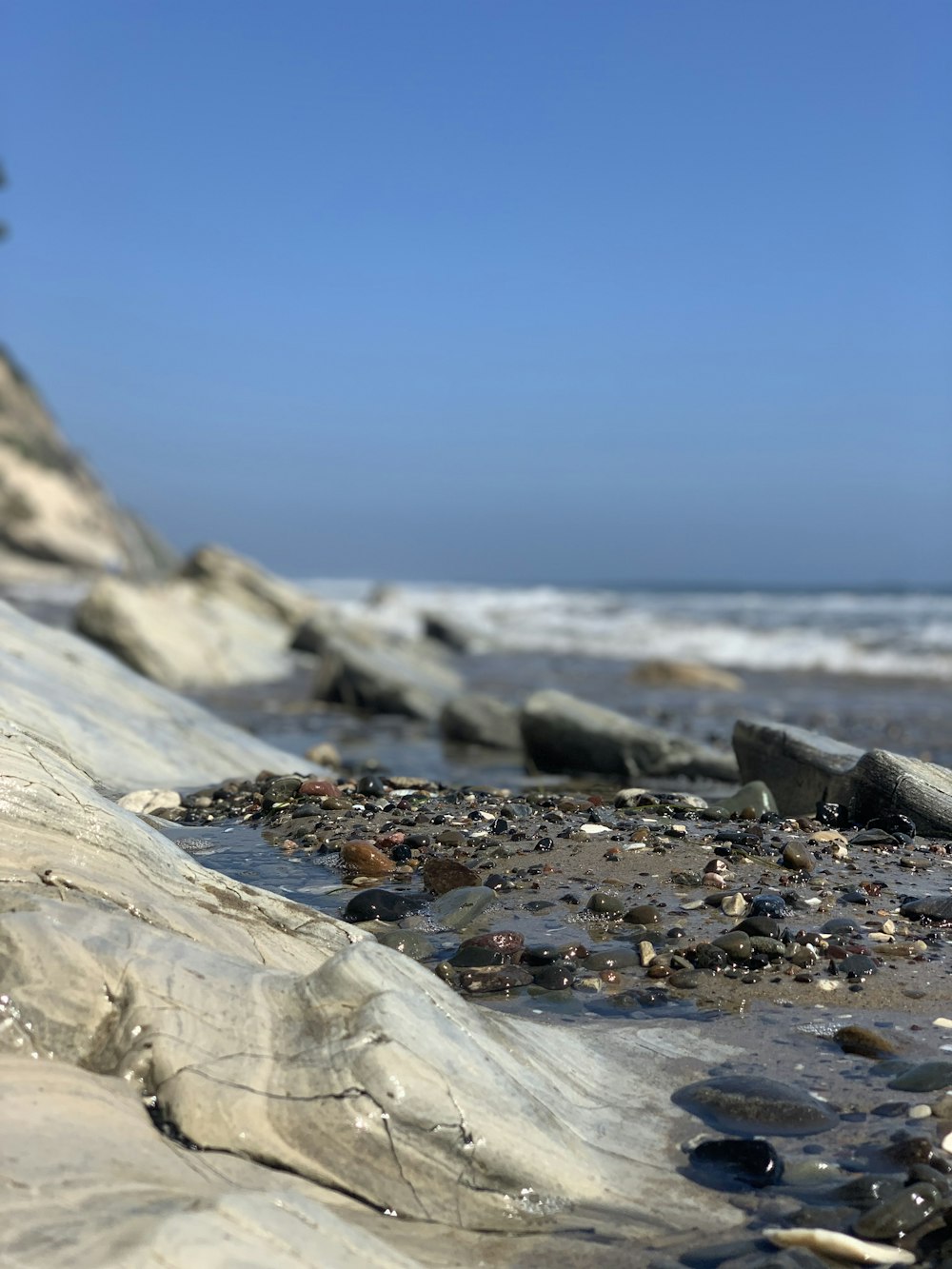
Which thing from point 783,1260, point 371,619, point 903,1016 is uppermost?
point 371,619

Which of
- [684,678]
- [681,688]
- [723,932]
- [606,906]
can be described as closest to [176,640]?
[681,688]

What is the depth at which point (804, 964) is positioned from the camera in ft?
11.9

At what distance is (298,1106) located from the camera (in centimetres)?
236

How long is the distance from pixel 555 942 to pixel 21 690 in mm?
3226

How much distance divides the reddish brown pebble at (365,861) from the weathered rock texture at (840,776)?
2.15 m

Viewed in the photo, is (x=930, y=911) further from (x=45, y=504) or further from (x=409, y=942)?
(x=45, y=504)

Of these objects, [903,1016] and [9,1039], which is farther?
[903,1016]

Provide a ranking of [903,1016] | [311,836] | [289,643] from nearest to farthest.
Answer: [903,1016] < [311,836] < [289,643]

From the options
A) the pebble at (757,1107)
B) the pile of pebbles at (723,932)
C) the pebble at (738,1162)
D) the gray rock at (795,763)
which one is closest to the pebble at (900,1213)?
the pile of pebbles at (723,932)

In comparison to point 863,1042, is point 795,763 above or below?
above

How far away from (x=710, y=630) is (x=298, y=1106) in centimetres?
A: 2184

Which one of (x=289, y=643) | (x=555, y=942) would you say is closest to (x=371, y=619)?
(x=289, y=643)

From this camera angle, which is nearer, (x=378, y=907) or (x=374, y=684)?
(x=378, y=907)

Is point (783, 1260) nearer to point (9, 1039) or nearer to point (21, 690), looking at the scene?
point (9, 1039)
